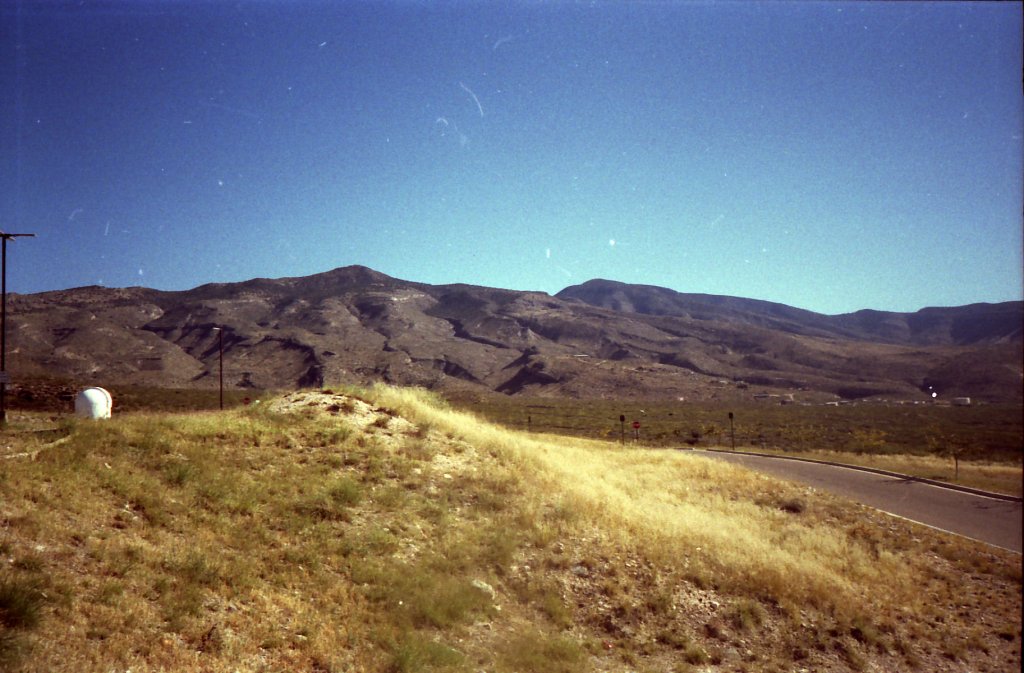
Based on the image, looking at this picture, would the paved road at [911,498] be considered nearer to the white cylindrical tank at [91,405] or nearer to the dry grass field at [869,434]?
the dry grass field at [869,434]

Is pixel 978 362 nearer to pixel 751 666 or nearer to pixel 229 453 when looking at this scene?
pixel 751 666

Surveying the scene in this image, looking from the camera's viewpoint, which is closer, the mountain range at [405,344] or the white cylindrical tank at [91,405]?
the white cylindrical tank at [91,405]

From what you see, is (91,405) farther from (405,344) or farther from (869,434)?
(405,344)

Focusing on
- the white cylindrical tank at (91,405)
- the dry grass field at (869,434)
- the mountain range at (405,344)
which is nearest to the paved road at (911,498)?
the dry grass field at (869,434)

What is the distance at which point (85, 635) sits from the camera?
6.53m

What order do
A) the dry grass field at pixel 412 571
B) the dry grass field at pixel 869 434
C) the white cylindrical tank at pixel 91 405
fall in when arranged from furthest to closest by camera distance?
the white cylindrical tank at pixel 91 405, the dry grass field at pixel 412 571, the dry grass field at pixel 869 434

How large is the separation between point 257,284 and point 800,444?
165 meters

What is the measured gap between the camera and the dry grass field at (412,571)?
743cm

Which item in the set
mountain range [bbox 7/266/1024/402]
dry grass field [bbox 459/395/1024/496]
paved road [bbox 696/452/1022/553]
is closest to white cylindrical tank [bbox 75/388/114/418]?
dry grass field [bbox 459/395/1024/496]

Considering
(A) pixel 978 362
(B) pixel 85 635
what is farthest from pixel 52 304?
(A) pixel 978 362

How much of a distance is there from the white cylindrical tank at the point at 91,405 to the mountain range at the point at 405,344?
3242 cm

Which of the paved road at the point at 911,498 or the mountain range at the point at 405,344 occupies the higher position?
the mountain range at the point at 405,344

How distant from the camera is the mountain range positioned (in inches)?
3642

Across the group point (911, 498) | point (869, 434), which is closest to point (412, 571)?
point (869, 434)
